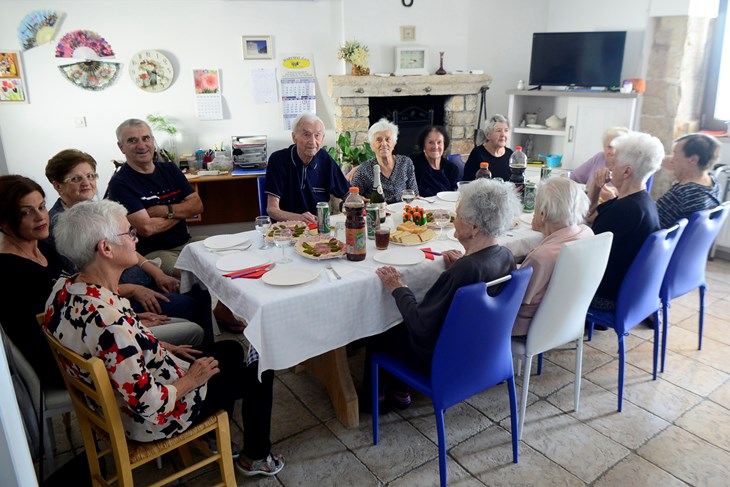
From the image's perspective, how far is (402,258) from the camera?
2.09 meters

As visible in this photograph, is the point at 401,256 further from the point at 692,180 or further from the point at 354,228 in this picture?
the point at 692,180

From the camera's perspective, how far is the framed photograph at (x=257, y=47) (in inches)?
188

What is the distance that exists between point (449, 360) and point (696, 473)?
3.59 feet

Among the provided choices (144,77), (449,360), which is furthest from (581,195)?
(144,77)

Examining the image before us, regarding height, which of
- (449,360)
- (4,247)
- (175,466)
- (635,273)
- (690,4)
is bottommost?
(175,466)

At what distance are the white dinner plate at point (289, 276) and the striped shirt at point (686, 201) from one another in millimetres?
1950

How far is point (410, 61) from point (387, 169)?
2.40m

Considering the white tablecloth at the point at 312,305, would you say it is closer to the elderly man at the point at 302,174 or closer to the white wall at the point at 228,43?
the elderly man at the point at 302,174

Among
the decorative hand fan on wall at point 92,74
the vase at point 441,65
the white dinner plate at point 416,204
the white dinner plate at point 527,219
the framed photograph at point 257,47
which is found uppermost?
the framed photograph at point 257,47

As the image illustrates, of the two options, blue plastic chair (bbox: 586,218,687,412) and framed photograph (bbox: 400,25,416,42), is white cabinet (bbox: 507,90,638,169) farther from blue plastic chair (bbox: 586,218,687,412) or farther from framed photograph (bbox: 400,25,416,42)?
blue plastic chair (bbox: 586,218,687,412)

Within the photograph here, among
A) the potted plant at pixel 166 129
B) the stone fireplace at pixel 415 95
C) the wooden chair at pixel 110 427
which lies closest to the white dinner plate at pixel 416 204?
the wooden chair at pixel 110 427

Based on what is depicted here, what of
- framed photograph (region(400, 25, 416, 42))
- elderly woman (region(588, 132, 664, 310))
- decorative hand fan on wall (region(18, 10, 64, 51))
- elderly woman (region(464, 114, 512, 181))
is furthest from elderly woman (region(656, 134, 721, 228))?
decorative hand fan on wall (region(18, 10, 64, 51))

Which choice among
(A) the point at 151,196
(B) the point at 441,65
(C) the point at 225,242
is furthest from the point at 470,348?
(B) the point at 441,65

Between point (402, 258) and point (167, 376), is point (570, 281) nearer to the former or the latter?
point (402, 258)
